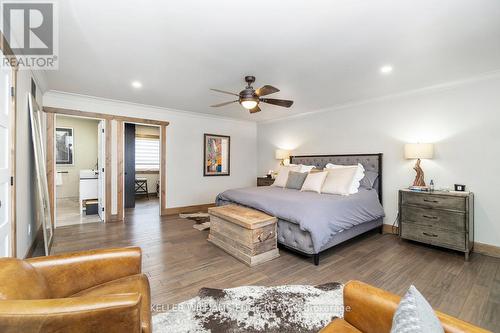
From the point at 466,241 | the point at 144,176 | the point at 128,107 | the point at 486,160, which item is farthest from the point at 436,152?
the point at 144,176

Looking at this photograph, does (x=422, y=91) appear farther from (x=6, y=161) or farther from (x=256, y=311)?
(x=6, y=161)

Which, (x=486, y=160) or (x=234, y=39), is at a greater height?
(x=234, y=39)

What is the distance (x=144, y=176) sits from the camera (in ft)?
26.6

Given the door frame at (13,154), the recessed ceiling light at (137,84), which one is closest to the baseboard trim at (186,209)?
the recessed ceiling light at (137,84)

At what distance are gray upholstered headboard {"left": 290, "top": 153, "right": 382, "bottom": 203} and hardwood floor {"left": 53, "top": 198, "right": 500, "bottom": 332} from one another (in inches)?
47.0

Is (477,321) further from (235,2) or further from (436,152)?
(235,2)

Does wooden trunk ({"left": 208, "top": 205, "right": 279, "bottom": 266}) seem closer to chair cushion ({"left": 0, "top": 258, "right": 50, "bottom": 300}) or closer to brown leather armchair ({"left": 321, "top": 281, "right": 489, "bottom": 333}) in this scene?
brown leather armchair ({"left": 321, "top": 281, "right": 489, "bottom": 333})

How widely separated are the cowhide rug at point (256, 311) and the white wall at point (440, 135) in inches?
105

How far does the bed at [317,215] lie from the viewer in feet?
9.09

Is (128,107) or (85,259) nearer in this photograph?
(85,259)

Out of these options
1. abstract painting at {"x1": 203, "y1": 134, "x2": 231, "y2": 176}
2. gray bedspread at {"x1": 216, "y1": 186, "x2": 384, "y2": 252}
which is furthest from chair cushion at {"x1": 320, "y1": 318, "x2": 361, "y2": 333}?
abstract painting at {"x1": 203, "y1": 134, "x2": 231, "y2": 176}

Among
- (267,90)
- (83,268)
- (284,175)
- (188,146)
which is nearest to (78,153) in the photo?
(188,146)

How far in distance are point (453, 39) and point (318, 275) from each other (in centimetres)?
279

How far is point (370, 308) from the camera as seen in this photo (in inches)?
42.2
